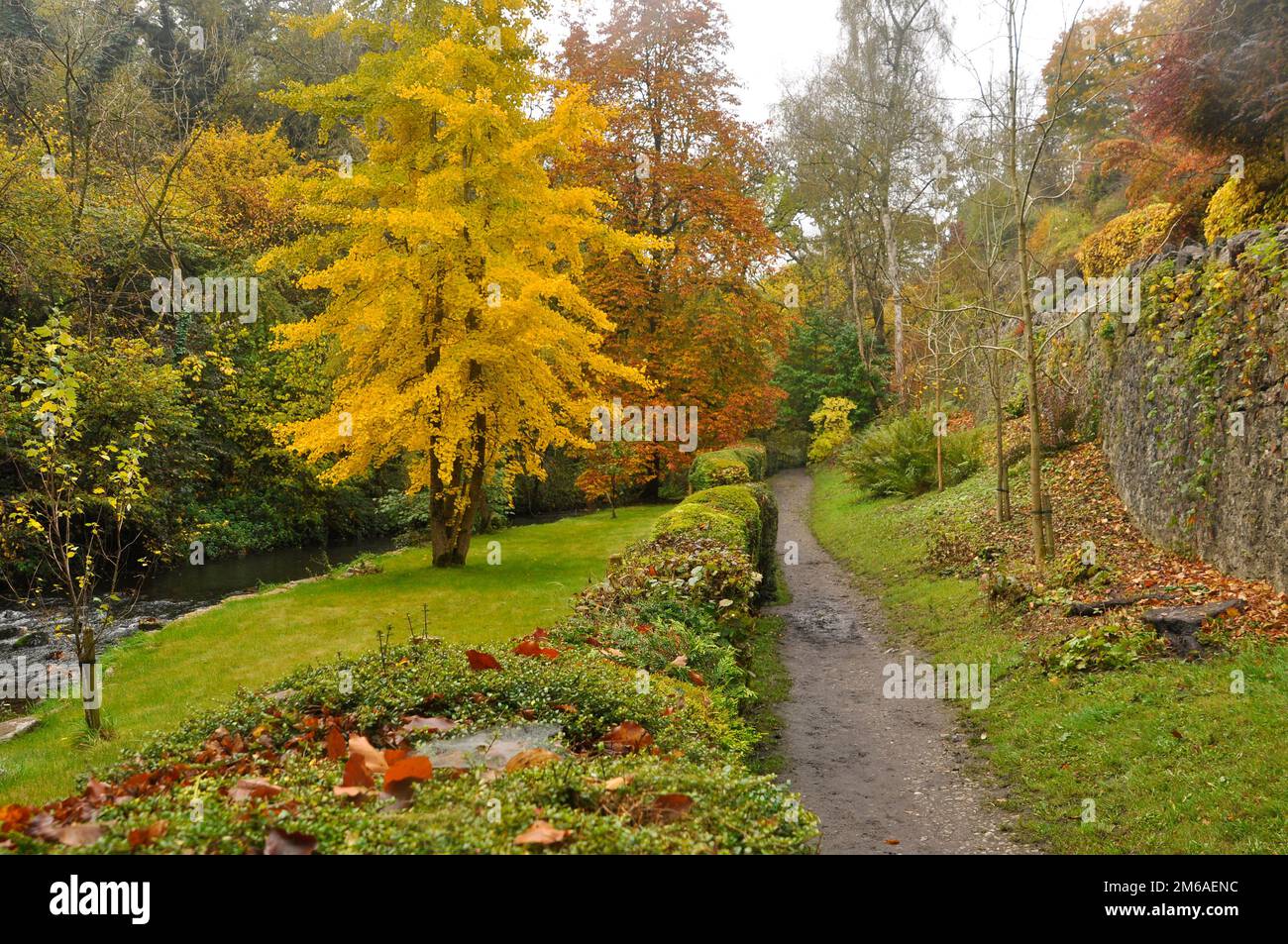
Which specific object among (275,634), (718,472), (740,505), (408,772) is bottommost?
(275,634)

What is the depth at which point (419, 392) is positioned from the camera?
35.0ft

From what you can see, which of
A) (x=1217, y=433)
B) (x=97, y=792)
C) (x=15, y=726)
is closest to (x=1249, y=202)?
(x=1217, y=433)

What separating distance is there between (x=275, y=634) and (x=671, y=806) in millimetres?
8702

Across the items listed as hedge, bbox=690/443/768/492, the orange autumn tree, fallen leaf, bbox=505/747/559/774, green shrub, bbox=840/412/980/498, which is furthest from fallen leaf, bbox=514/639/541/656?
green shrub, bbox=840/412/980/498

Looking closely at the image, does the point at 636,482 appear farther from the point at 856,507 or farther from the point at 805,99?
the point at 805,99

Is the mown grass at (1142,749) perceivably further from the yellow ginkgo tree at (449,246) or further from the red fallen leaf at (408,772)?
the yellow ginkgo tree at (449,246)

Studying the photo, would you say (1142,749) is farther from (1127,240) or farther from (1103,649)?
(1127,240)

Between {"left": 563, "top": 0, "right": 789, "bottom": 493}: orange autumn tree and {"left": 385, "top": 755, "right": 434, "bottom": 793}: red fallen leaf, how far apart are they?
16.7m

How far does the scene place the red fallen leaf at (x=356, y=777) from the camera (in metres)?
2.65

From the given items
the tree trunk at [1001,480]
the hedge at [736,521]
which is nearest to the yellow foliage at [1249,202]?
the tree trunk at [1001,480]

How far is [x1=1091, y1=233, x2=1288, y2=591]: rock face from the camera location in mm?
7777

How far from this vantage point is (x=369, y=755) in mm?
2900
